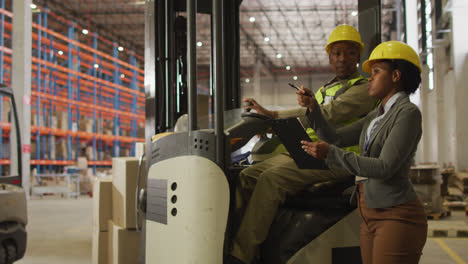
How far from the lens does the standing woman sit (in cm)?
179

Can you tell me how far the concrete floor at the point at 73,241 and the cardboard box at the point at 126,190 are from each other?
1306 mm

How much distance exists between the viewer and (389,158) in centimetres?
178

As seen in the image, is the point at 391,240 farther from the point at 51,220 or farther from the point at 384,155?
the point at 51,220

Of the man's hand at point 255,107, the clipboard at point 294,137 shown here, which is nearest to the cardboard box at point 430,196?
the man's hand at point 255,107

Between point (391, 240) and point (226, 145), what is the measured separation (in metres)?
0.89

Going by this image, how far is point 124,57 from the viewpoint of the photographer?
955 inches

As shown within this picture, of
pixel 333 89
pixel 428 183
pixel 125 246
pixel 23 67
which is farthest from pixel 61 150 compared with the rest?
pixel 333 89

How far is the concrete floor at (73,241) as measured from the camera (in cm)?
528

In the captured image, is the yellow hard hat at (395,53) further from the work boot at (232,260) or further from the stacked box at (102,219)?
the stacked box at (102,219)

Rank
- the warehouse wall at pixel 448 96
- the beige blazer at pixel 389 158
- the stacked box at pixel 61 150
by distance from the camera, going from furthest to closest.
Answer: the stacked box at pixel 61 150 → the warehouse wall at pixel 448 96 → the beige blazer at pixel 389 158

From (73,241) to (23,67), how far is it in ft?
17.3

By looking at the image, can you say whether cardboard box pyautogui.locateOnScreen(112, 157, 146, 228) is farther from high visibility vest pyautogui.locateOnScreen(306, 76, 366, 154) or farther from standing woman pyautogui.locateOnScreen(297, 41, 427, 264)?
standing woman pyautogui.locateOnScreen(297, 41, 427, 264)

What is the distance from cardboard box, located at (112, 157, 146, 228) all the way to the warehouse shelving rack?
31.3 ft

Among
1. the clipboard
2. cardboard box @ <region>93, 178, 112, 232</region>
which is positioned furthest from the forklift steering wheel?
cardboard box @ <region>93, 178, 112, 232</region>
